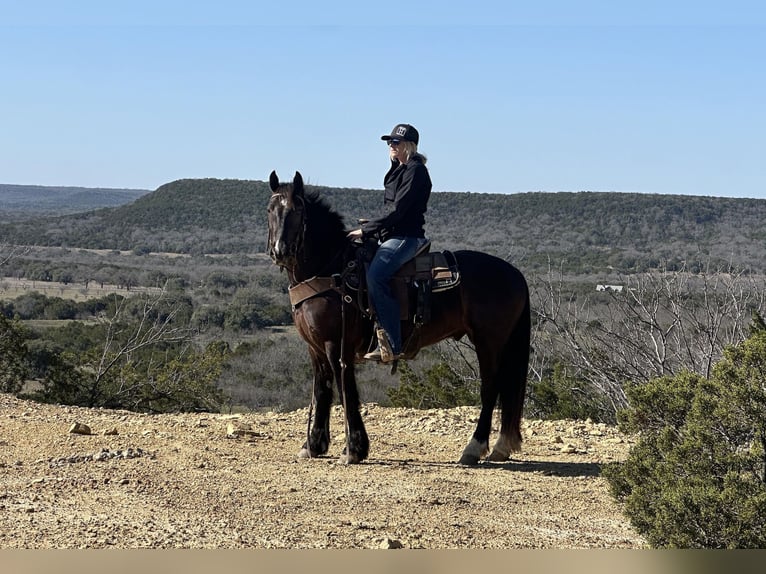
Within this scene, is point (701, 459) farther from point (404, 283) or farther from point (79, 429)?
point (79, 429)

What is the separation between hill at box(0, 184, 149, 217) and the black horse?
13355 cm

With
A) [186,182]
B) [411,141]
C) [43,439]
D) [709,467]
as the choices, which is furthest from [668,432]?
[186,182]

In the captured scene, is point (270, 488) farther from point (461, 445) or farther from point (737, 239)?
point (737, 239)

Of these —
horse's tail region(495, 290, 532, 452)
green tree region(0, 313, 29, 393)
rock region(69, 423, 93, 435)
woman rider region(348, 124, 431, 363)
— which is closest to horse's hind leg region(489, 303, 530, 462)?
horse's tail region(495, 290, 532, 452)

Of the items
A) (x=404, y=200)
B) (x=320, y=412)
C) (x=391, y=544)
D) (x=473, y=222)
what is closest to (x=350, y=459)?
(x=320, y=412)

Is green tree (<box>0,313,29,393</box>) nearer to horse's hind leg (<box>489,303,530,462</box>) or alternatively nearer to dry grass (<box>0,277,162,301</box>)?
horse's hind leg (<box>489,303,530,462</box>)

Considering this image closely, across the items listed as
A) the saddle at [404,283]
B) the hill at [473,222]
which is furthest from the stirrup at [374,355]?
the hill at [473,222]

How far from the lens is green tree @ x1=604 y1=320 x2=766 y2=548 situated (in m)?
6.03

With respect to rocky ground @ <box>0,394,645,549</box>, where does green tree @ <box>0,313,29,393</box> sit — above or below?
below

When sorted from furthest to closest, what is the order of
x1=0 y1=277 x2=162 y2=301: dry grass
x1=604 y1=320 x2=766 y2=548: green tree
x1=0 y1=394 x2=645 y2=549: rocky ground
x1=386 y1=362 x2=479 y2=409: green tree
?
x1=0 y1=277 x2=162 y2=301: dry grass < x1=386 y1=362 x2=479 y2=409: green tree < x1=604 y1=320 x2=766 y2=548: green tree < x1=0 y1=394 x2=645 y2=549: rocky ground

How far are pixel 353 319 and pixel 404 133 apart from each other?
163cm

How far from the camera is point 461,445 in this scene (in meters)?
9.86

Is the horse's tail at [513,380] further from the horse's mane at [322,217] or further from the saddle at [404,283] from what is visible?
the horse's mane at [322,217]

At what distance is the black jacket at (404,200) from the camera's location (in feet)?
26.8
